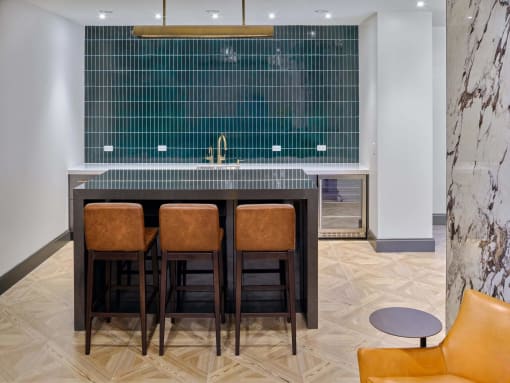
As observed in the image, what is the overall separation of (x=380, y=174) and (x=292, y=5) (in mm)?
2156

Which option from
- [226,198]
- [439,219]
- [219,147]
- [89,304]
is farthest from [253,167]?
[89,304]

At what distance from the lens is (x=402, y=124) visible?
6.24 m

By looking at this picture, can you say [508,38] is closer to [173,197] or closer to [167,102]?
[173,197]

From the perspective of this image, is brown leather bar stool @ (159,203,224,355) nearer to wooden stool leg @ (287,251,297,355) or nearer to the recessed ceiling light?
wooden stool leg @ (287,251,297,355)

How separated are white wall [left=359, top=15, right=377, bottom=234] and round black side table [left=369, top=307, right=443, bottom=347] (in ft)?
12.9

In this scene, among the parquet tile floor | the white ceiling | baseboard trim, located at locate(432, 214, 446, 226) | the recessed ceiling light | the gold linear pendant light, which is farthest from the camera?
baseboard trim, located at locate(432, 214, 446, 226)

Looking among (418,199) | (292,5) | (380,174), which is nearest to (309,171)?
(380,174)

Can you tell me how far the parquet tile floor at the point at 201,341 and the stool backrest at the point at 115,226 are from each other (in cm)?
73

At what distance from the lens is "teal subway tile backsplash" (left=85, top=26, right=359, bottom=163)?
7.26 meters

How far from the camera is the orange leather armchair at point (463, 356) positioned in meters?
2.19

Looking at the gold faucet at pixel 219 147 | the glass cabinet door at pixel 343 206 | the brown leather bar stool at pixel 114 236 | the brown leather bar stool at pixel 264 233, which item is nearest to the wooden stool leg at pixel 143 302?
the brown leather bar stool at pixel 114 236

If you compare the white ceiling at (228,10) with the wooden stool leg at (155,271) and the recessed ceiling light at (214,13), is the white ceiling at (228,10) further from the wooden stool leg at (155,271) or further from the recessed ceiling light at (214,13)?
the wooden stool leg at (155,271)

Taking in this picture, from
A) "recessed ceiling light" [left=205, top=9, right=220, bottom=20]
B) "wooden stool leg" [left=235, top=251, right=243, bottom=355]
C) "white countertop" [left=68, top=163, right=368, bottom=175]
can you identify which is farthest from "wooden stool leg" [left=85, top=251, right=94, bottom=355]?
"recessed ceiling light" [left=205, top=9, right=220, bottom=20]

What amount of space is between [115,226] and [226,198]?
782 millimetres
